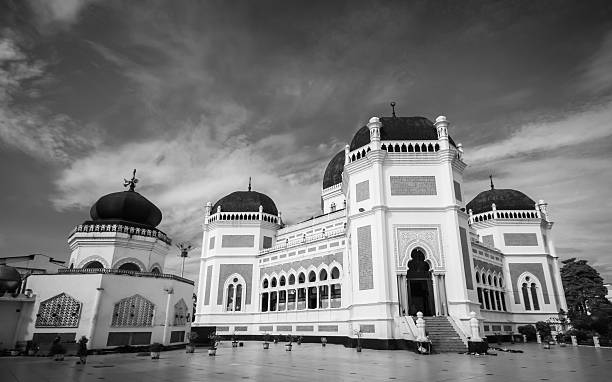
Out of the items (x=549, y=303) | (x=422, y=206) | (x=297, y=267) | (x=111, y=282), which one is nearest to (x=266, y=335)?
(x=297, y=267)

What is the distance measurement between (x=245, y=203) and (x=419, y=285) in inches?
→ 799

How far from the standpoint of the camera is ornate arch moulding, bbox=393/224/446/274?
21453 millimetres

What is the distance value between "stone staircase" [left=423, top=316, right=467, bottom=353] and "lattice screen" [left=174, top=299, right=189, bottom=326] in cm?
1408

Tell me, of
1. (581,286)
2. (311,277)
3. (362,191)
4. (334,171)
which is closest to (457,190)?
(362,191)

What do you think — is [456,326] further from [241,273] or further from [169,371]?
[241,273]

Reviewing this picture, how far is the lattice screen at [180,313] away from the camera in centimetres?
2151

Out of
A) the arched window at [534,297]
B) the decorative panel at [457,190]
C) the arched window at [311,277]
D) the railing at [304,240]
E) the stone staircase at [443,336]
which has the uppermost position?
the decorative panel at [457,190]

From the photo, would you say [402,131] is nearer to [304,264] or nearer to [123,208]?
[304,264]

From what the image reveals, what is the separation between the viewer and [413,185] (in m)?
23.0

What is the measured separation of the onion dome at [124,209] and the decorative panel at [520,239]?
105 feet

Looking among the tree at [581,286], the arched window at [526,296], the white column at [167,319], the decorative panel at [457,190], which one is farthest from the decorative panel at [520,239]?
the white column at [167,319]

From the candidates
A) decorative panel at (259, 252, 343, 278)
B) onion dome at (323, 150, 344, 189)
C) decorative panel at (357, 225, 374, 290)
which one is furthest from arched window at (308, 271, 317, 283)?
onion dome at (323, 150, 344, 189)

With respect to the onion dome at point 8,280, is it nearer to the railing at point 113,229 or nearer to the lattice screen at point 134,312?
the lattice screen at point 134,312

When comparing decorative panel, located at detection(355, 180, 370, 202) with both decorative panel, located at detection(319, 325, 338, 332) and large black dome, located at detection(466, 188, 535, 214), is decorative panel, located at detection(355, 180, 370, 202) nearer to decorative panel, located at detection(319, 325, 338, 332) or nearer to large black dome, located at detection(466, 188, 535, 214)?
decorative panel, located at detection(319, 325, 338, 332)
